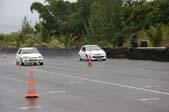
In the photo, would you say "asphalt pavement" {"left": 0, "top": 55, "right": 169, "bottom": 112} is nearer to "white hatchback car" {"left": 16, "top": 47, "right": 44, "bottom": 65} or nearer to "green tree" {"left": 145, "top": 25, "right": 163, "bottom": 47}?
"white hatchback car" {"left": 16, "top": 47, "right": 44, "bottom": 65}

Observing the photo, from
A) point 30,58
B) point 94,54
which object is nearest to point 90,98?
point 30,58

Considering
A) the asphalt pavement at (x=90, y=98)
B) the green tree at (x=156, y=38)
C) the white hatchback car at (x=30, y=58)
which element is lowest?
the asphalt pavement at (x=90, y=98)

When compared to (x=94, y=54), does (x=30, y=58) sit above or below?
below

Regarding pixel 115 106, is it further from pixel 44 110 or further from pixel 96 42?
pixel 96 42

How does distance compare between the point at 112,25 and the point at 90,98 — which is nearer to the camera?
the point at 90,98

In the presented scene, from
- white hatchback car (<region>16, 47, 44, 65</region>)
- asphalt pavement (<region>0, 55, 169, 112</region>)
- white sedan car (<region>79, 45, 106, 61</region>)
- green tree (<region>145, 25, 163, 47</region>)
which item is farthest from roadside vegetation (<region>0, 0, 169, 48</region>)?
asphalt pavement (<region>0, 55, 169, 112</region>)

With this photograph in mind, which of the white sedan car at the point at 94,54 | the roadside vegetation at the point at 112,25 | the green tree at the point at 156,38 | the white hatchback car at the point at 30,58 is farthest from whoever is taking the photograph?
the roadside vegetation at the point at 112,25

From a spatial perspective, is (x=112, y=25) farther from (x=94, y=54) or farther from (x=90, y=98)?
(x=90, y=98)

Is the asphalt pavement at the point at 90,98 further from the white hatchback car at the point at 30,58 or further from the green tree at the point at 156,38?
the green tree at the point at 156,38

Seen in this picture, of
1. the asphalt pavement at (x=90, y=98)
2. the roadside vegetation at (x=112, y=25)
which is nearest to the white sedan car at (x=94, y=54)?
the roadside vegetation at (x=112, y=25)

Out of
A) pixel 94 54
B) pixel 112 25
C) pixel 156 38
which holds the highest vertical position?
pixel 112 25

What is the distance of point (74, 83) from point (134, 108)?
886cm

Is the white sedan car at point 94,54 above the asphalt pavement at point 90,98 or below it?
above

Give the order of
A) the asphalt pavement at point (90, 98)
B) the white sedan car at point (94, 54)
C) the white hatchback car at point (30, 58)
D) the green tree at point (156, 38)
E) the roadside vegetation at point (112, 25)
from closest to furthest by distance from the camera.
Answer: the asphalt pavement at point (90, 98), the white hatchback car at point (30, 58), the white sedan car at point (94, 54), the green tree at point (156, 38), the roadside vegetation at point (112, 25)
